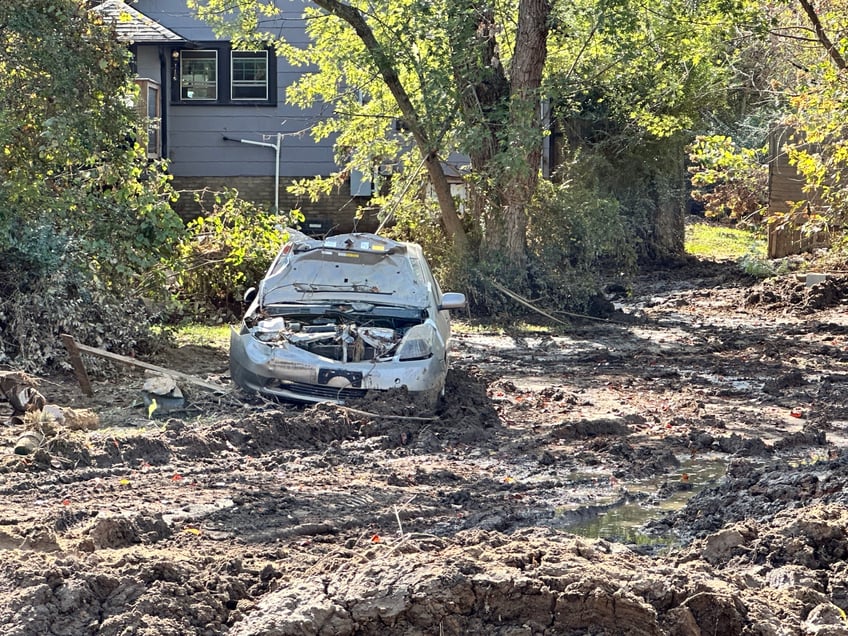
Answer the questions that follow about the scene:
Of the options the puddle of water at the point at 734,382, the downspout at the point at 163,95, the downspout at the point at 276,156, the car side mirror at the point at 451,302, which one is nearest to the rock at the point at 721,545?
the car side mirror at the point at 451,302

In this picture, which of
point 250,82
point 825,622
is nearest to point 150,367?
point 825,622

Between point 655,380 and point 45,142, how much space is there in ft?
26.0

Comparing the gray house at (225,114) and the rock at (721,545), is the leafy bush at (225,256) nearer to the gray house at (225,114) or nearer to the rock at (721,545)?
the gray house at (225,114)

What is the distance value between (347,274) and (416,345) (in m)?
1.35

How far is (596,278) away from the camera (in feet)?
67.7

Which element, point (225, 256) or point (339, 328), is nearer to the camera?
point (339, 328)

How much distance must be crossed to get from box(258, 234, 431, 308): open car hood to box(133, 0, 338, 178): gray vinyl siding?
50.6ft

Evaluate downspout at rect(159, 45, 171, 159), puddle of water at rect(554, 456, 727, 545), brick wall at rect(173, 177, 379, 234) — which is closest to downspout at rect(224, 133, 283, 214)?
brick wall at rect(173, 177, 379, 234)

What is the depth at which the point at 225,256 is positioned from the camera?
18266 mm

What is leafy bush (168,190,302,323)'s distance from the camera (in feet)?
58.0

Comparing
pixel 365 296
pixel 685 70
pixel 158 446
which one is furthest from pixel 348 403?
pixel 685 70

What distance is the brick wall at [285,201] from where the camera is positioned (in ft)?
90.3

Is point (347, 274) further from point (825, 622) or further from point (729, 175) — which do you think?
point (729, 175)

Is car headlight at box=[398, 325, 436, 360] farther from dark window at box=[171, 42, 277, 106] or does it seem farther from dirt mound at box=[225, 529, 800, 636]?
dark window at box=[171, 42, 277, 106]
